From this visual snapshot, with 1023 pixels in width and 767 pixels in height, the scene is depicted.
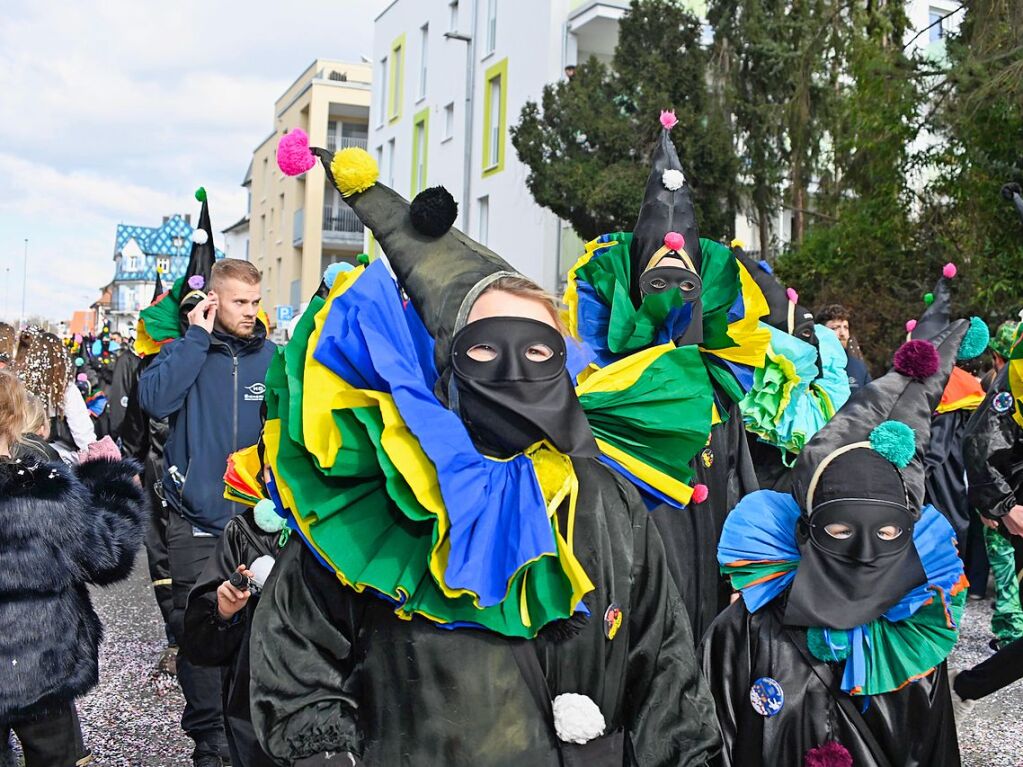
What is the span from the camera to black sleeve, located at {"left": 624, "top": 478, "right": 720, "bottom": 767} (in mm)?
2256

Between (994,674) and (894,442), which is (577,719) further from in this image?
(994,674)

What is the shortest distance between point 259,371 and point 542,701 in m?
3.27

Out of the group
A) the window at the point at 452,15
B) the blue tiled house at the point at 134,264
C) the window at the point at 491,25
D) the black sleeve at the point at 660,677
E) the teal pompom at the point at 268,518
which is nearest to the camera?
the black sleeve at the point at 660,677

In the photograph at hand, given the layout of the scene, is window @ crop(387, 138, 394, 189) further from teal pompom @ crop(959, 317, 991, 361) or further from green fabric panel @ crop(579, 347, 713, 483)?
green fabric panel @ crop(579, 347, 713, 483)

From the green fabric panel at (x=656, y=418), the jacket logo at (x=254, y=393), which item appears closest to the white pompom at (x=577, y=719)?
the green fabric panel at (x=656, y=418)

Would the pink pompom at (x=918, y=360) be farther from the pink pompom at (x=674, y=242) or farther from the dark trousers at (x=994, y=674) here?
the dark trousers at (x=994, y=674)

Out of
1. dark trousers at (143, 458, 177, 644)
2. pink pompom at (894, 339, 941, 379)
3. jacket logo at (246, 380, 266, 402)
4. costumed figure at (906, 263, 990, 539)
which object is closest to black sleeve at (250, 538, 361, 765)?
pink pompom at (894, 339, 941, 379)

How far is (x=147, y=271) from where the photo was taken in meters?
56.9

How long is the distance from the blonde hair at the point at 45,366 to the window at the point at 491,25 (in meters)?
20.7

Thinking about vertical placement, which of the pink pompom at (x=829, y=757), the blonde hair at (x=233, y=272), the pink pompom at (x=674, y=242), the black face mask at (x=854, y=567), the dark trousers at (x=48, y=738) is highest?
the pink pompom at (x=674, y=242)

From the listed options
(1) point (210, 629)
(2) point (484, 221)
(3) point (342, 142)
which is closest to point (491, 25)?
(2) point (484, 221)

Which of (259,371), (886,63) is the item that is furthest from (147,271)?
(259,371)

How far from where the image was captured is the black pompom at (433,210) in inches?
91.0

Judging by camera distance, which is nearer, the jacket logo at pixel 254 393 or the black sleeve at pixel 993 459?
the jacket logo at pixel 254 393
